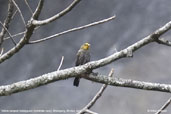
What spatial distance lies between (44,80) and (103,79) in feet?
1.33

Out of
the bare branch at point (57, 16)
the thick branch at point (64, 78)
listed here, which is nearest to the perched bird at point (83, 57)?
the thick branch at point (64, 78)

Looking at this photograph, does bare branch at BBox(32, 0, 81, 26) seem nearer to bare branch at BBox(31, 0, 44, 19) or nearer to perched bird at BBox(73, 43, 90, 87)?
bare branch at BBox(31, 0, 44, 19)

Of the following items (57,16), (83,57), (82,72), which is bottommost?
(83,57)

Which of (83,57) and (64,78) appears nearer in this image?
(64,78)

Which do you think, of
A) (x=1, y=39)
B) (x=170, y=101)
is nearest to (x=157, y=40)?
(x=170, y=101)

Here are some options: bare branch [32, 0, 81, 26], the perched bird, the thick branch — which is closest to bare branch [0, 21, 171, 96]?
the thick branch

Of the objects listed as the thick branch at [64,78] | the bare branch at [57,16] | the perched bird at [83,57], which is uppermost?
the bare branch at [57,16]

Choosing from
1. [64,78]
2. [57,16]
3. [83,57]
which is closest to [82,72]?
[64,78]

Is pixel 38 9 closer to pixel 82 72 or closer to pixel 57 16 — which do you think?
pixel 57 16

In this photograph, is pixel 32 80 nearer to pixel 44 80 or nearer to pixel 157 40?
pixel 44 80

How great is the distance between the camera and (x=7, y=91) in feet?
6.46

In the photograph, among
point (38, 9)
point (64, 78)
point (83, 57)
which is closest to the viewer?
point (38, 9)

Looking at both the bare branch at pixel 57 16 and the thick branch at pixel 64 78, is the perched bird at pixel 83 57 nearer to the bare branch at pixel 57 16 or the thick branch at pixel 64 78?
the thick branch at pixel 64 78

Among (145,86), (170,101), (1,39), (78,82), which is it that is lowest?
(78,82)
